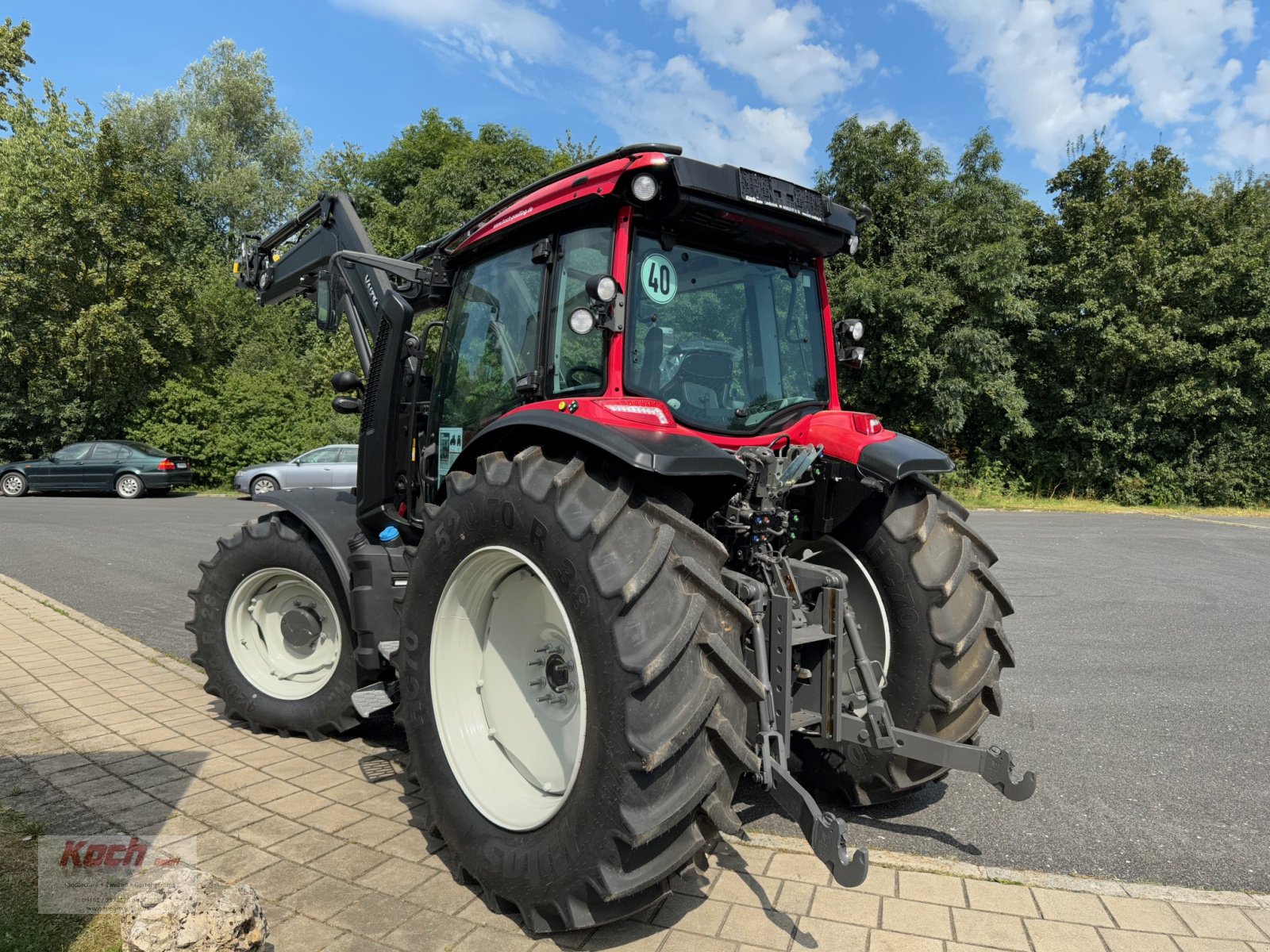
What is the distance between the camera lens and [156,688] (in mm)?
5238

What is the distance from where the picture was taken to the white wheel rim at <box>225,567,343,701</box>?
179 inches

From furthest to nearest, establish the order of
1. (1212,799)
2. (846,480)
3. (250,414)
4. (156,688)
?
(250,414) < (156,688) < (1212,799) < (846,480)

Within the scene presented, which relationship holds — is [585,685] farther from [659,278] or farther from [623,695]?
[659,278]

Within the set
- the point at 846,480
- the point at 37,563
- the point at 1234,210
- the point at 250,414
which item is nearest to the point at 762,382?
the point at 846,480

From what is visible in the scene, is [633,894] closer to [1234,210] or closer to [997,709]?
[997,709]

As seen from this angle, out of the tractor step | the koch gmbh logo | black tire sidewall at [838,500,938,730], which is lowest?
the koch gmbh logo

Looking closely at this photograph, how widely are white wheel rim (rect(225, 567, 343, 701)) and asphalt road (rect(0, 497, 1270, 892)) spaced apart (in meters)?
2.12

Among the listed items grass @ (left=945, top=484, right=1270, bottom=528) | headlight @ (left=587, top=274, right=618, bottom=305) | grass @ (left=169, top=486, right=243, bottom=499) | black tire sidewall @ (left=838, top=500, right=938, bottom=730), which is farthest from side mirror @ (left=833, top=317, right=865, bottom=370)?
grass @ (left=169, top=486, right=243, bottom=499)

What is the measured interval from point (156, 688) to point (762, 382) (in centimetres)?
434

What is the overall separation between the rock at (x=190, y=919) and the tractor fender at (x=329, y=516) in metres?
1.90

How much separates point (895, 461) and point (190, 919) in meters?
2.76

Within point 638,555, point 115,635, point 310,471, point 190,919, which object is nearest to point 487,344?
point 638,555

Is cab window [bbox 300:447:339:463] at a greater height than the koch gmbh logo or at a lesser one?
greater

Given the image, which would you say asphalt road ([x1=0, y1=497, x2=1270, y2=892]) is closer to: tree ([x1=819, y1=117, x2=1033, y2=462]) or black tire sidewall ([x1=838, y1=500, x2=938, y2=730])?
black tire sidewall ([x1=838, y1=500, x2=938, y2=730])
